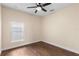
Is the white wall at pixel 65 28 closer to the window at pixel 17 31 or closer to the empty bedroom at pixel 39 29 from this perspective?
the empty bedroom at pixel 39 29

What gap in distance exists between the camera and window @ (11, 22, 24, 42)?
4.46m

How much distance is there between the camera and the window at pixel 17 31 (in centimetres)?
446

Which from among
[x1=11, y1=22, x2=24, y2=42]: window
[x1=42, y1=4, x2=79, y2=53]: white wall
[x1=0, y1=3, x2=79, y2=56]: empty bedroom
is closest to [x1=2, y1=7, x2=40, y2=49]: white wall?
[x1=0, y1=3, x2=79, y2=56]: empty bedroom

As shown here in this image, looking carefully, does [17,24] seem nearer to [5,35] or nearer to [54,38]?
[5,35]

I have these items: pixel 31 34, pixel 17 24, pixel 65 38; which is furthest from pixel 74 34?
pixel 17 24

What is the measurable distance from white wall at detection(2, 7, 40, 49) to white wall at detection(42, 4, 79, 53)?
1.00 metres

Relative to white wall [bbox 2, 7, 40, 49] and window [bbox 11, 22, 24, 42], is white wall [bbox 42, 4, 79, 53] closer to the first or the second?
white wall [bbox 2, 7, 40, 49]

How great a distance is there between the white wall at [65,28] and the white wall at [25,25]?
100 cm

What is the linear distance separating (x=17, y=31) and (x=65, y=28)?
310 cm

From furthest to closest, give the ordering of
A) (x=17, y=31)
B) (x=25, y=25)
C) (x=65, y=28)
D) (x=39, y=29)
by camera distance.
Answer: (x=39, y=29) < (x=25, y=25) < (x=17, y=31) < (x=65, y=28)

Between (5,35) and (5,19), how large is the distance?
91cm

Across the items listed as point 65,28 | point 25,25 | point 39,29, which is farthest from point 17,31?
point 65,28

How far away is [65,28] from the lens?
408cm

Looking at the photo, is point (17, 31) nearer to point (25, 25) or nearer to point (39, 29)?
point (25, 25)
